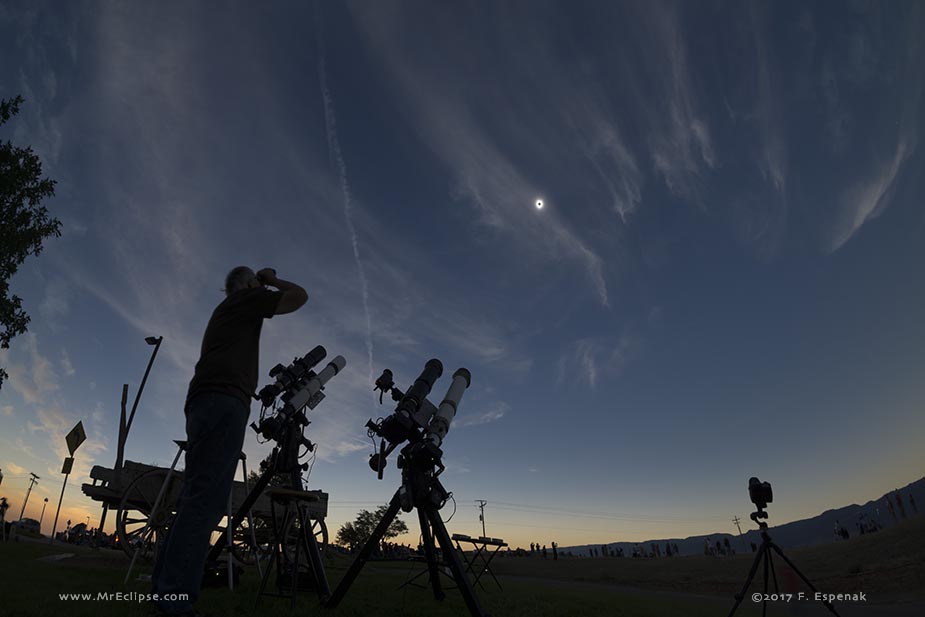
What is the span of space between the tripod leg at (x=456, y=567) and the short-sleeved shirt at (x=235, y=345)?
2699 mm

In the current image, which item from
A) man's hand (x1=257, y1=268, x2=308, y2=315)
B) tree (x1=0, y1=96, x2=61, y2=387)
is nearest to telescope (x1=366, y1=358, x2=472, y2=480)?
man's hand (x1=257, y1=268, x2=308, y2=315)

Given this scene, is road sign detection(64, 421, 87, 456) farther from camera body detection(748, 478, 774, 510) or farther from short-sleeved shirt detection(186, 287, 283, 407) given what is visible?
camera body detection(748, 478, 774, 510)

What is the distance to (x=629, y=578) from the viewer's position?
87.3 feet

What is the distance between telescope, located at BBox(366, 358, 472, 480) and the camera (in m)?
5.84

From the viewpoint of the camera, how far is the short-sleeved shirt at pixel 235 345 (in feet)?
13.1

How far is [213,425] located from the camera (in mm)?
3801

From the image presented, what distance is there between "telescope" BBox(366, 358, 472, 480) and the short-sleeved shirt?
2349 mm

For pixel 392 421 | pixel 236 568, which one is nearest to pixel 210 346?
pixel 392 421

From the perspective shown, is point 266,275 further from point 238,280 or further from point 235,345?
point 235,345

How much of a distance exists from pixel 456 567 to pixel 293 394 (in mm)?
4251

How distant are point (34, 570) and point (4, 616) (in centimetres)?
452

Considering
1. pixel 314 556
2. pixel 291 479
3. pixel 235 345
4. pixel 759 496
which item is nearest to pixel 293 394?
pixel 291 479

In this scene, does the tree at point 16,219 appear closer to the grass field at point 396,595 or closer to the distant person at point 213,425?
the grass field at point 396,595

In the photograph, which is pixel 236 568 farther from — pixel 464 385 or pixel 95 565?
pixel 464 385
